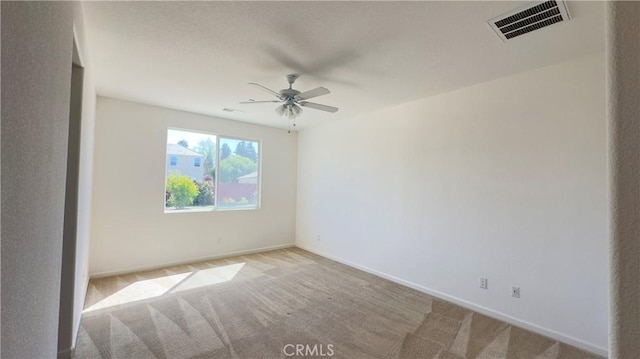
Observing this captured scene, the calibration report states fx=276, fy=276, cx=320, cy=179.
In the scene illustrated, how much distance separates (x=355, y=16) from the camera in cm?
196

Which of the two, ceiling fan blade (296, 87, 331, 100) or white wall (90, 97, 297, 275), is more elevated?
ceiling fan blade (296, 87, 331, 100)

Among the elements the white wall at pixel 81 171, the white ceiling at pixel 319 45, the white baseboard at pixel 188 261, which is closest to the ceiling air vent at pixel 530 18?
the white ceiling at pixel 319 45

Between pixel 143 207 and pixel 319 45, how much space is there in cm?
364

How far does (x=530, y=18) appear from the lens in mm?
1966

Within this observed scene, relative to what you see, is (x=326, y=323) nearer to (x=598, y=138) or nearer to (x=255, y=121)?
(x=598, y=138)

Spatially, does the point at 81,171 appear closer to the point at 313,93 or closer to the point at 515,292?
the point at 313,93

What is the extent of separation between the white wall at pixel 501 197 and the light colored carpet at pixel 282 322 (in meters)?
0.31

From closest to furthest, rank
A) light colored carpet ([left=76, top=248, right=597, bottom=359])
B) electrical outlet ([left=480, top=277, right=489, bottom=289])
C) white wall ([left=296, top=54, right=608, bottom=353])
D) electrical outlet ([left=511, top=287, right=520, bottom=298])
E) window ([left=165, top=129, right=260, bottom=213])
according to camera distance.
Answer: light colored carpet ([left=76, top=248, right=597, bottom=359]) < white wall ([left=296, top=54, right=608, bottom=353]) < electrical outlet ([left=511, top=287, right=520, bottom=298]) < electrical outlet ([left=480, top=277, right=489, bottom=289]) < window ([left=165, top=129, right=260, bottom=213])

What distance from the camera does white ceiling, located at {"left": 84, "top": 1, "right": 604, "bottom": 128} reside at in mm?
1916

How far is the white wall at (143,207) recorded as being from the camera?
3.92 meters

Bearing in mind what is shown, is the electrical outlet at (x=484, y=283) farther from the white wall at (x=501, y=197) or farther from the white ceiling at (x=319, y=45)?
the white ceiling at (x=319, y=45)

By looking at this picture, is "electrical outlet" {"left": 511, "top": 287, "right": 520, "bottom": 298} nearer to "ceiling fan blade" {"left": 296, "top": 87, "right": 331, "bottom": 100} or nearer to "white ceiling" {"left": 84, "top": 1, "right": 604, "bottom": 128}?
"white ceiling" {"left": 84, "top": 1, "right": 604, "bottom": 128}

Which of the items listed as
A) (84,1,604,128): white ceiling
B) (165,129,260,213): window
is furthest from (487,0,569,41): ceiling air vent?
(165,129,260,213): window

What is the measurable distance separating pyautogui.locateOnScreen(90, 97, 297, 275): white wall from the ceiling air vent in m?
4.32
